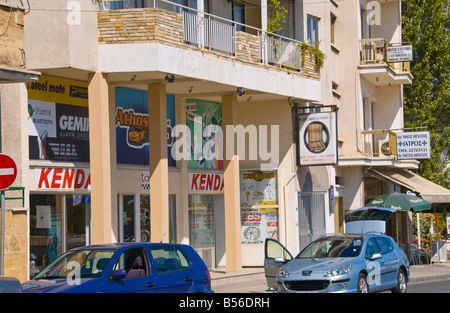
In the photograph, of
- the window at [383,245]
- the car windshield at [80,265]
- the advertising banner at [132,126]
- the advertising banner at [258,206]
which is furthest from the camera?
the advertising banner at [258,206]

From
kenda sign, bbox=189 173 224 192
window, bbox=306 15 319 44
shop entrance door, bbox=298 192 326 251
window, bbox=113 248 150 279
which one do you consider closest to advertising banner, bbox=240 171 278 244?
shop entrance door, bbox=298 192 326 251

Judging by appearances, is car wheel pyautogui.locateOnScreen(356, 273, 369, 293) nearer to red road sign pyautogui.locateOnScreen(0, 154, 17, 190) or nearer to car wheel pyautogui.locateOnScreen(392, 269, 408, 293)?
car wheel pyautogui.locateOnScreen(392, 269, 408, 293)

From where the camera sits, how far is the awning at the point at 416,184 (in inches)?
1364

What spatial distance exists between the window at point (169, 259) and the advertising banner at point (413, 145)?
69.5ft

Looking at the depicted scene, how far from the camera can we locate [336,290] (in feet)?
54.5

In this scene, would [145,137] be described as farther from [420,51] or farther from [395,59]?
[420,51]

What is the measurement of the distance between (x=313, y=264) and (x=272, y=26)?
11182 millimetres

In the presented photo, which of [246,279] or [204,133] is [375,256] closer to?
[246,279]

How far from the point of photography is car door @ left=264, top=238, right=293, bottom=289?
18.7m

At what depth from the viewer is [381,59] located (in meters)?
35.2

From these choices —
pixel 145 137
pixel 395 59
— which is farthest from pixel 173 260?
pixel 395 59

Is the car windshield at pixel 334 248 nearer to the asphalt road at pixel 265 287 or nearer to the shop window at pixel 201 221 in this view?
the asphalt road at pixel 265 287

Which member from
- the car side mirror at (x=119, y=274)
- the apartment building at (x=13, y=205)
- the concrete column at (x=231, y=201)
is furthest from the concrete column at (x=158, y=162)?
the car side mirror at (x=119, y=274)

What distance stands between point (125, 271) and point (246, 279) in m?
12.3
